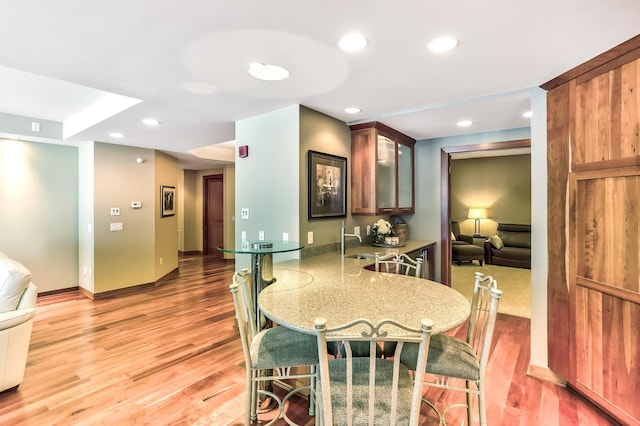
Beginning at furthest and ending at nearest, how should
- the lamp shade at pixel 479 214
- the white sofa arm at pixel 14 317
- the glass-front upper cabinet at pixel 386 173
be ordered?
1. the lamp shade at pixel 479 214
2. the glass-front upper cabinet at pixel 386 173
3. the white sofa arm at pixel 14 317

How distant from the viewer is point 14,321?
2.22 meters

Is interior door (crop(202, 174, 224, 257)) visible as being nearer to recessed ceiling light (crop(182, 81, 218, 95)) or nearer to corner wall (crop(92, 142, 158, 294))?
corner wall (crop(92, 142, 158, 294))

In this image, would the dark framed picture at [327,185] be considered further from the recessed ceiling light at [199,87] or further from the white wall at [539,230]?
the white wall at [539,230]

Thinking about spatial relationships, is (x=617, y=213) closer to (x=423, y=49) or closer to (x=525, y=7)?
(x=525, y=7)

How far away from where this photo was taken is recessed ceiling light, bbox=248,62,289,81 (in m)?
2.04

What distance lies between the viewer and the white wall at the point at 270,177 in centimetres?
289

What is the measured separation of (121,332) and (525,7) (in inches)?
166

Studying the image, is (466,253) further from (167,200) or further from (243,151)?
(167,200)

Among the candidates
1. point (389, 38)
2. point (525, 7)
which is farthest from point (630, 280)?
point (389, 38)

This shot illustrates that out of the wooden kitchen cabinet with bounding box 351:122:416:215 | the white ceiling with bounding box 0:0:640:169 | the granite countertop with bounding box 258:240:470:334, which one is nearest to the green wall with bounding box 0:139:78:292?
the white ceiling with bounding box 0:0:640:169

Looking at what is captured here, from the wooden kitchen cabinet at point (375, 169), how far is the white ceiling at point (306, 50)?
0.44m

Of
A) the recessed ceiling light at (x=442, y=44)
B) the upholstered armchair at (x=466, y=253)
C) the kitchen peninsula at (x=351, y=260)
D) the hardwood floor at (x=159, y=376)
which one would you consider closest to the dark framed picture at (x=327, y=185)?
the kitchen peninsula at (x=351, y=260)

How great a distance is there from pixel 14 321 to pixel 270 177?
222 centimetres

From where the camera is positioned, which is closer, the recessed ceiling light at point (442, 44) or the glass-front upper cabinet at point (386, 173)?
the recessed ceiling light at point (442, 44)
